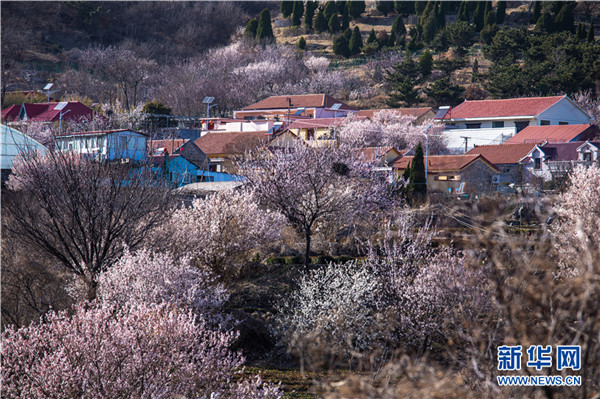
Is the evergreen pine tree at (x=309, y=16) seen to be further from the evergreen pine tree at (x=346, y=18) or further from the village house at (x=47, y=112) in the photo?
the village house at (x=47, y=112)

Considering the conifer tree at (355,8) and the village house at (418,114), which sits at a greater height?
the conifer tree at (355,8)

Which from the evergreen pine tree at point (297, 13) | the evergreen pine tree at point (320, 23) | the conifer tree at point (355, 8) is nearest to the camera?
the evergreen pine tree at point (320, 23)

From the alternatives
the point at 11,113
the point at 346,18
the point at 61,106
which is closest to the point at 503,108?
the point at 61,106

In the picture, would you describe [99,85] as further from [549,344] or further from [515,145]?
[549,344]

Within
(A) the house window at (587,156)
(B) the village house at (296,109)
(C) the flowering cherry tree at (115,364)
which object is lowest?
(A) the house window at (587,156)

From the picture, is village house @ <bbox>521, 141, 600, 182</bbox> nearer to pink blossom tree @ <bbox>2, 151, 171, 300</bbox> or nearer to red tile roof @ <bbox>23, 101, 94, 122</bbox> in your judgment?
pink blossom tree @ <bbox>2, 151, 171, 300</bbox>

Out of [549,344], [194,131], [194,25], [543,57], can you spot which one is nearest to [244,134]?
[194,131]

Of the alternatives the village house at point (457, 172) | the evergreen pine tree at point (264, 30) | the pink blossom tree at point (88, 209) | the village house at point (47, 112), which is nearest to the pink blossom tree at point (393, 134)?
the village house at point (457, 172)
